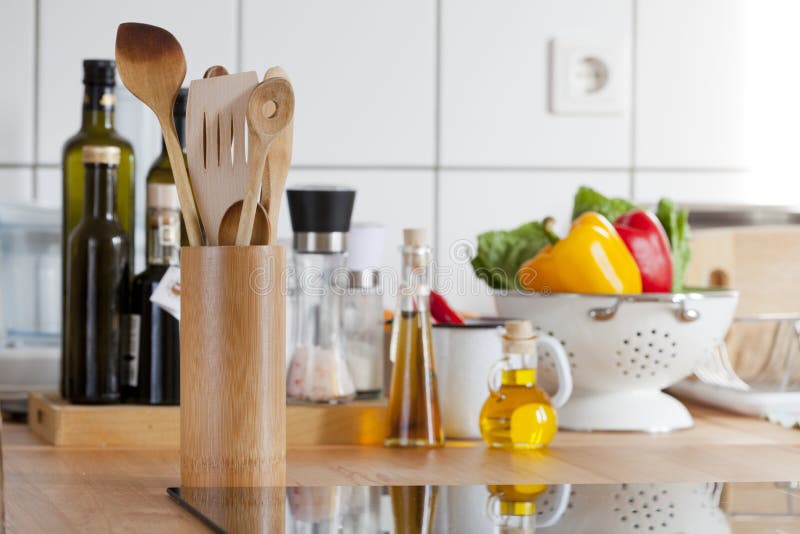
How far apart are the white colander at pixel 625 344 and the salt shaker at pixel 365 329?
0.16 meters

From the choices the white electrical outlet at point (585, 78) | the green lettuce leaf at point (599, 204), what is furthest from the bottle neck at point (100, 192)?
the white electrical outlet at point (585, 78)

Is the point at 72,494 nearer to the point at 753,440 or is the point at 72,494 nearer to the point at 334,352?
the point at 334,352

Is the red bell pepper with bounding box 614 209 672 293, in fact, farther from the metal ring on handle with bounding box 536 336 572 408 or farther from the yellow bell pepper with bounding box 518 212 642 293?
the metal ring on handle with bounding box 536 336 572 408

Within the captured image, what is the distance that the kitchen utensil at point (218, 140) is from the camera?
773 mm

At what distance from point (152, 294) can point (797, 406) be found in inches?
28.9

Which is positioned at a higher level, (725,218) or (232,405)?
(725,218)

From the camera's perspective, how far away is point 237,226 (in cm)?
78

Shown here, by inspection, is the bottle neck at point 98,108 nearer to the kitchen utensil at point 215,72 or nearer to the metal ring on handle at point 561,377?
the kitchen utensil at point 215,72

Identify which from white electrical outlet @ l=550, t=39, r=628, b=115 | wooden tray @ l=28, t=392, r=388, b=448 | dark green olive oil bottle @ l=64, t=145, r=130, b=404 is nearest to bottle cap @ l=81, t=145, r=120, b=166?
dark green olive oil bottle @ l=64, t=145, r=130, b=404

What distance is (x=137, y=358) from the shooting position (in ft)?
3.32

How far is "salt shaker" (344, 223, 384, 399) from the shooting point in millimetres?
1050

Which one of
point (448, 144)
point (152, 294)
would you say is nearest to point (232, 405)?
point (152, 294)

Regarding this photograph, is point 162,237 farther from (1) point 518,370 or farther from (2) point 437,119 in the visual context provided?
(2) point 437,119

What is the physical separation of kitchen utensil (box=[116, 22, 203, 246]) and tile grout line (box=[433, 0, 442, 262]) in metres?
1.13
